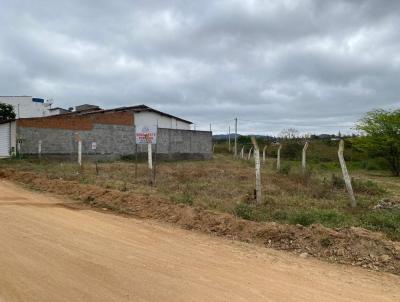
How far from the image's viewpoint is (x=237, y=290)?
570cm

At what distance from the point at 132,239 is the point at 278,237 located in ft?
9.09

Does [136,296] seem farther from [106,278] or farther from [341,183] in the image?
[341,183]

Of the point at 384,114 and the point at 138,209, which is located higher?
the point at 384,114

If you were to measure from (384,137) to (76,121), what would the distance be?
24305 mm

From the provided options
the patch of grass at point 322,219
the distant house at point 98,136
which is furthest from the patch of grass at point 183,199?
the distant house at point 98,136

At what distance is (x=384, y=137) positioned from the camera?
34.9 m

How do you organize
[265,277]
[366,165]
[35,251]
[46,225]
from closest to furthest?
[265,277], [35,251], [46,225], [366,165]

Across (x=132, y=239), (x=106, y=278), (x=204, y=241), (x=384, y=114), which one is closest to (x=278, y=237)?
(x=204, y=241)

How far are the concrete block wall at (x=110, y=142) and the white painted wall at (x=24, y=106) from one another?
26.8 meters

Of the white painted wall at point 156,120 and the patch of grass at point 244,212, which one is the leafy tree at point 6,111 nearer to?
the white painted wall at point 156,120

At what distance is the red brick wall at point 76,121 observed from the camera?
34.0 meters

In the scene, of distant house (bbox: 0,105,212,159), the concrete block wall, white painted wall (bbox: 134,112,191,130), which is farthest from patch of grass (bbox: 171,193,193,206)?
white painted wall (bbox: 134,112,191,130)

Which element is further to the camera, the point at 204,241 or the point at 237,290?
the point at 204,241

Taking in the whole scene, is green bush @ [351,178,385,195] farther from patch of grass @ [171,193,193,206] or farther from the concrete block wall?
the concrete block wall
